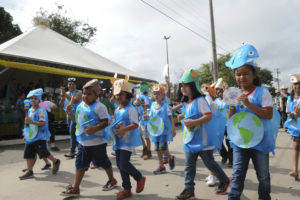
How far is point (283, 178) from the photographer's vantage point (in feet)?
14.7

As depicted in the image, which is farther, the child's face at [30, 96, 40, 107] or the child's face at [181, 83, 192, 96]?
the child's face at [30, 96, 40, 107]

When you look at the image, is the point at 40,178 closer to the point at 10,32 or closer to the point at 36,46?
the point at 36,46

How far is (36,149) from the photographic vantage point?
197 inches

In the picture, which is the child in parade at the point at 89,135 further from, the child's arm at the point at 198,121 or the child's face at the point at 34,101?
the child's face at the point at 34,101

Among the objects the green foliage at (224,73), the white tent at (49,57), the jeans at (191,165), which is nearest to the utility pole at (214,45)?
the white tent at (49,57)

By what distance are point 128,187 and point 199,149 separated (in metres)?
1.22

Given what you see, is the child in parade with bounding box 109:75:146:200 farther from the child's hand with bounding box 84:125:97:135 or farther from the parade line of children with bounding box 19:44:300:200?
the child's hand with bounding box 84:125:97:135

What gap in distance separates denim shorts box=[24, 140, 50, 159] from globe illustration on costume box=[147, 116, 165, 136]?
2172mm

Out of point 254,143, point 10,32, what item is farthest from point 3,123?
point 10,32

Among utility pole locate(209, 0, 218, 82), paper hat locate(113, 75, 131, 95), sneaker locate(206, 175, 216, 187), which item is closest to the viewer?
paper hat locate(113, 75, 131, 95)

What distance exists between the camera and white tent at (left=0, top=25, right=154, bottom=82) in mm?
11516

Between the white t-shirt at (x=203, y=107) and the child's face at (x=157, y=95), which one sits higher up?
the child's face at (x=157, y=95)

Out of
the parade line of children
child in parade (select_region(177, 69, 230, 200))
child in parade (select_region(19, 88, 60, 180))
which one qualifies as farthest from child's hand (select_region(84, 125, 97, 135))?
child in parade (select_region(19, 88, 60, 180))

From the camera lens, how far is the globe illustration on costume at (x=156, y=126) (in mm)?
5051
